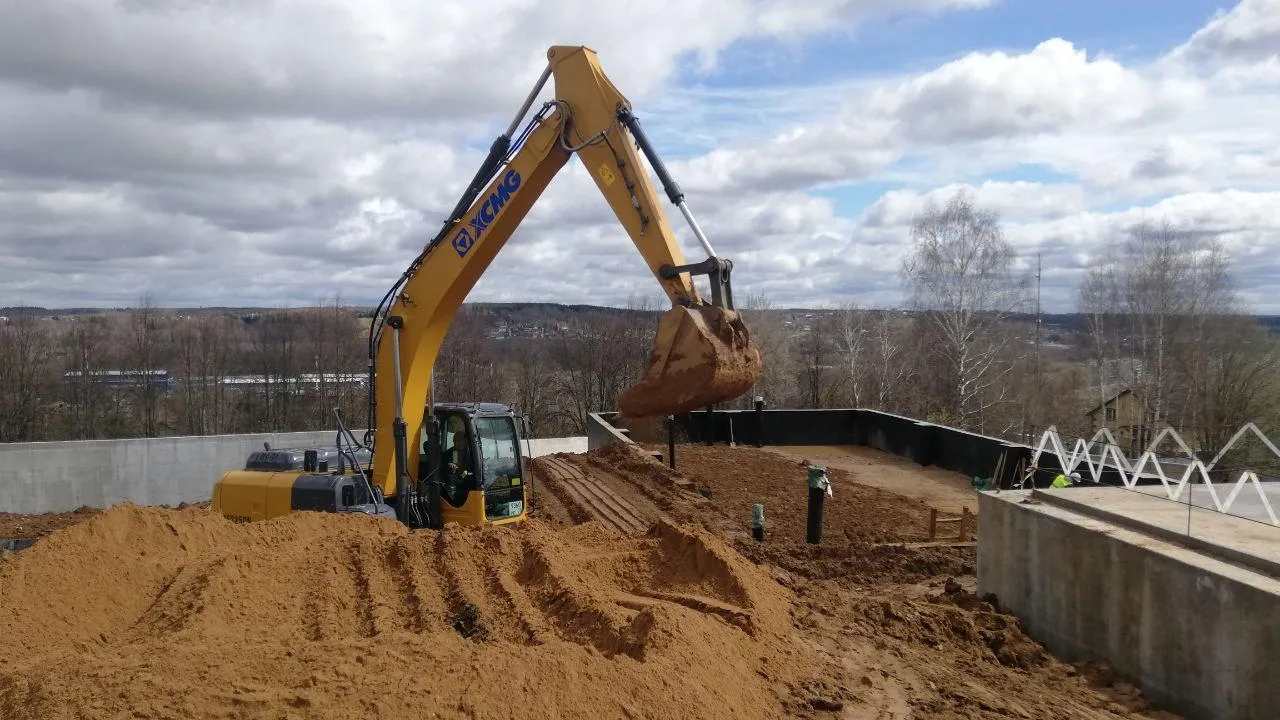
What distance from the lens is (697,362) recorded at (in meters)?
7.33

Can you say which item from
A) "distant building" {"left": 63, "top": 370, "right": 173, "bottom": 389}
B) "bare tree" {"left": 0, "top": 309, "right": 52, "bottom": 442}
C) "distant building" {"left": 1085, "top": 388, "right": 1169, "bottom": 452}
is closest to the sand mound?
"distant building" {"left": 1085, "top": 388, "right": 1169, "bottom": 452}

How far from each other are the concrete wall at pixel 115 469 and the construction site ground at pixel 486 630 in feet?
43.8

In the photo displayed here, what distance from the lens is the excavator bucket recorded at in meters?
7.33

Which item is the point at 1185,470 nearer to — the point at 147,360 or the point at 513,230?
the point at 513,230

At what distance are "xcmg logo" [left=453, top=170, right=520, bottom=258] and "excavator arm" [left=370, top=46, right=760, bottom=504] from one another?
0.5 inches

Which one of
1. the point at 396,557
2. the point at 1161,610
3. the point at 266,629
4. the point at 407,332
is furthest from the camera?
the point at 407,332

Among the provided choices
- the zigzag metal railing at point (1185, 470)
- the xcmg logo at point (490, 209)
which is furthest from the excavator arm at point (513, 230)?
the zigzag metal railing at point (1185, 470)

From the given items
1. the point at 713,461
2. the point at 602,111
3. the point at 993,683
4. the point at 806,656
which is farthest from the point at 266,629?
the point at 713,461

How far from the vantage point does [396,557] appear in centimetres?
727

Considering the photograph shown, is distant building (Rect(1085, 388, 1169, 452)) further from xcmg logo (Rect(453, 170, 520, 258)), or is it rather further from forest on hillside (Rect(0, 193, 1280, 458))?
xcmg logo (Rect(453, 170, 520, 258))

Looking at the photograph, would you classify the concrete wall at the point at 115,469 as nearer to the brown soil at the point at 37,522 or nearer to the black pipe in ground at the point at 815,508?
the brown soil at the point at 37,522

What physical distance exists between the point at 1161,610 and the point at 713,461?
13.8 metres

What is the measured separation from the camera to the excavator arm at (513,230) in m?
7.53

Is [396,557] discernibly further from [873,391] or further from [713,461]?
[873,391]
